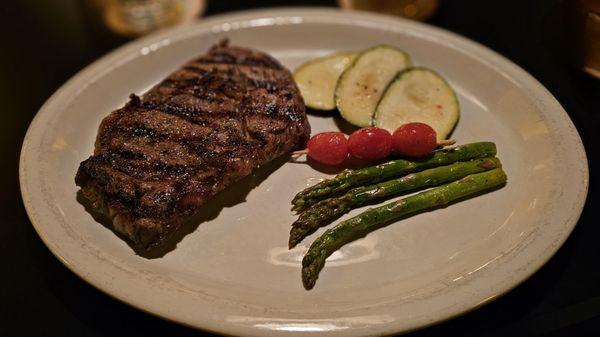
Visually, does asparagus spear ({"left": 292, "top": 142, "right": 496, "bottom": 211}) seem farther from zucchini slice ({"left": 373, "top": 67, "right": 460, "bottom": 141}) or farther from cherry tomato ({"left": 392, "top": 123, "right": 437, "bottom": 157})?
zucchini slice ({"left": 373, "top": 67, "right": 460, "bottom": 141})

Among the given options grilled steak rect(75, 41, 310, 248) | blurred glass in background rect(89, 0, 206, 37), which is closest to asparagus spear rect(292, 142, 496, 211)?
grilled steak rect(75, 41, 310, 248)

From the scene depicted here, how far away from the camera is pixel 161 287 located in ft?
9.93

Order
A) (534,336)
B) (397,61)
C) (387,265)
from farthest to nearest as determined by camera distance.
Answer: (397,61) < (387,265) < (534,336)

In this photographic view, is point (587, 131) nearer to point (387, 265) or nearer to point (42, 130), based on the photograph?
point (387, 265)

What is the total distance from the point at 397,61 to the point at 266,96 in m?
1.30

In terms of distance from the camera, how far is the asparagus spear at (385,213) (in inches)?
127

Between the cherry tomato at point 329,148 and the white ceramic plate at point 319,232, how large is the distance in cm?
14

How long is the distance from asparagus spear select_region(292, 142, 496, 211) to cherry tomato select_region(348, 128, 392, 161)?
11 cm

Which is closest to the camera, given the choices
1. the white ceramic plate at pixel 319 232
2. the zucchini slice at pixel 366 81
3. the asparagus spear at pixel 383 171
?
the white ceramic plate at pixel 319 232

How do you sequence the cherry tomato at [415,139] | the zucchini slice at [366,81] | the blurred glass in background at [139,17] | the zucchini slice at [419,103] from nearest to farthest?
the cherry tomato at [415,139] → the zucchini slice at [419,103] → the zucchini slice at [366,81] → the blurred glass in background at [139,17]

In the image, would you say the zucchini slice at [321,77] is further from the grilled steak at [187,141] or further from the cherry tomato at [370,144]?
the cherry tomato at [370,144]

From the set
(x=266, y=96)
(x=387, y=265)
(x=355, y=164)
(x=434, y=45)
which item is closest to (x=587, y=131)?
(x=434, y=45)

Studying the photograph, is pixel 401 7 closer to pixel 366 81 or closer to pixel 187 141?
pixel 366 81

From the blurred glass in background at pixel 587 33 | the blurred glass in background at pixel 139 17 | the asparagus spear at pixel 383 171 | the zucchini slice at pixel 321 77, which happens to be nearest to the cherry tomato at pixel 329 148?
the asparagus spear at pixel 383 171
